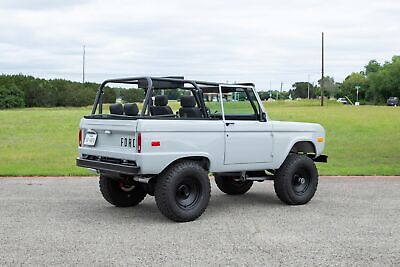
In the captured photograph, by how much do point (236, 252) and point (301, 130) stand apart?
3808 mm

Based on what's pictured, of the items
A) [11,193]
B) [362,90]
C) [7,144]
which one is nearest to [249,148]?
[11,193]

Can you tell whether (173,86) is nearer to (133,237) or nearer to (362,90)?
(133,237)

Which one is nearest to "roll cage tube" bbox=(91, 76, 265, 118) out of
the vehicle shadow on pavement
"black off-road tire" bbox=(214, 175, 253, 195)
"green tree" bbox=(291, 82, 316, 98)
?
the vehicle shadow on pavement

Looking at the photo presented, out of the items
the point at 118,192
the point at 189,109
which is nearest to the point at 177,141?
the point at 189,109

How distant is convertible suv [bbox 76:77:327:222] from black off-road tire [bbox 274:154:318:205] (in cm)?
2

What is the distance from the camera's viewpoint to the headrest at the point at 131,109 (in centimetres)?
831

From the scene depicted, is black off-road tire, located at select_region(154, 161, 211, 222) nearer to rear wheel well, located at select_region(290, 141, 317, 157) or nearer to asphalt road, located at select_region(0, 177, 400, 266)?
asphalt road, located at select_region(0, 177, 400, 266)

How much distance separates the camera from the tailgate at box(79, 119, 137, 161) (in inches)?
311

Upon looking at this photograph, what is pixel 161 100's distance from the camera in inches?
Answer: 335

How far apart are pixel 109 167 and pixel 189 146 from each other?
1.16 metres

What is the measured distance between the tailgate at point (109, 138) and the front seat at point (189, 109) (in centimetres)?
101

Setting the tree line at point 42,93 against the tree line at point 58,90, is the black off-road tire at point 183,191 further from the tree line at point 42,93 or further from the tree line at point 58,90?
the tree line at point 42,93

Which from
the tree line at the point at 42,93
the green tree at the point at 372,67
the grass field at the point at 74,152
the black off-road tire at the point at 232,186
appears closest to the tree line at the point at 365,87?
the green tree at the point at 372,67

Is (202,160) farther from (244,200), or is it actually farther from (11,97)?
(11,97)
